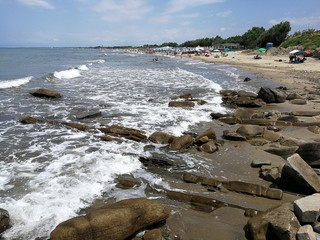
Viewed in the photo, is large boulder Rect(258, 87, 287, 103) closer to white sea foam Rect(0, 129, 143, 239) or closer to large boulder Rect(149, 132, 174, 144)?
large boulder Rect(149, 132, 174, 144)

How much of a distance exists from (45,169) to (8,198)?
1.76m

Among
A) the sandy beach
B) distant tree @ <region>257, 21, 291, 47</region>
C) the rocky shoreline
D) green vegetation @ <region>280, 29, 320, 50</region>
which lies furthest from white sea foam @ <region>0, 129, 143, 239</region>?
distant tree @ <region>257, 21, 291, 47</region>

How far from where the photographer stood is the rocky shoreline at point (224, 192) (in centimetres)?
554

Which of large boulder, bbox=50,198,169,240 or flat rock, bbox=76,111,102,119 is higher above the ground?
large boulder, bbox=50,198,169,240

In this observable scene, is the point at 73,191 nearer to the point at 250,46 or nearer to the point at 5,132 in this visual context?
the point at 5,132

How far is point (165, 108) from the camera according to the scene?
1748 centimetres

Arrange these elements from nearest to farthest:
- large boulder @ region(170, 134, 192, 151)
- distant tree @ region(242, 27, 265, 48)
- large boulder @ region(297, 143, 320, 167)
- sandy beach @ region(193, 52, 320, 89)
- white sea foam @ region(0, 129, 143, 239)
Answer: white sea foam @ region(0, 129, 143, 239) → large boulder @ region(297, 143, 320, 167) → large boulder @ region(170, 134, 192, 151) → sandy beach @ region(193, 52, 320, 89) → distant tree @ region(242, 27, 265, 48)

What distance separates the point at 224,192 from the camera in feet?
24.9

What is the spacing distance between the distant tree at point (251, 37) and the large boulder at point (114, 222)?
348 ft

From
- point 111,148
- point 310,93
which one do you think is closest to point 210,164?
Result: point 111,148

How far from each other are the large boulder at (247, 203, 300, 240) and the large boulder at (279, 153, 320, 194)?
1.48 m

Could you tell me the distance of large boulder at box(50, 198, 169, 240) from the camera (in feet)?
17.5

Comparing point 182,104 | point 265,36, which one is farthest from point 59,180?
point 265,36

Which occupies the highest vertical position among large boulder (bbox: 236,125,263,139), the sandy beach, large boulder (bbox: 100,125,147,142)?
large boulder (bbox: 236,125,263,139)
